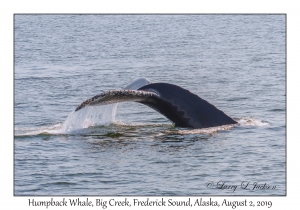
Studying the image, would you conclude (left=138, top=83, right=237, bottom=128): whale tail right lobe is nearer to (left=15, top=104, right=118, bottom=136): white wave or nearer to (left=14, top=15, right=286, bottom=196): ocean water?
(left=14, top=15, right=286, bottom=196): ocean water

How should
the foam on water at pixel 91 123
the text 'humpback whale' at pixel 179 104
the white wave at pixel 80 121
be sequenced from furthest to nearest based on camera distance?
the white wave at pixel 80 121 < the foam on water at pixel 91 123 < the text 'humpback whale' at pixel 179 104

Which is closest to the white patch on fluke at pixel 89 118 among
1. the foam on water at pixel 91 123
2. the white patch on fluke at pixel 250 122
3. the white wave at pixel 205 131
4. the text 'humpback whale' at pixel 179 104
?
the foam on water at pixel 91 123

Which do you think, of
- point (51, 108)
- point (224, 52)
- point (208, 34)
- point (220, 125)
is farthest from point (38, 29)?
point (220, 125)

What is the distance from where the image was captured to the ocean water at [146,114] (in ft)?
53.2

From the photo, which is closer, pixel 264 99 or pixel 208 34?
pixel 264 99

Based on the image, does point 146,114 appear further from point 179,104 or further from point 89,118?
point 179,104

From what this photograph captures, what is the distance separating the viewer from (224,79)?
29.1 metres

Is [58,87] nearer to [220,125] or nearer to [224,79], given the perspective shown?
[224,79]

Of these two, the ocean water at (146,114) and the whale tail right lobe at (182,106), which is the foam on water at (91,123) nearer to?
the ocean water at (146,114)

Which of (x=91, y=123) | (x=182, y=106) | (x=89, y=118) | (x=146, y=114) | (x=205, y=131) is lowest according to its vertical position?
(x=205, y=131)

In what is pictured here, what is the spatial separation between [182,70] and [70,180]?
1560cm

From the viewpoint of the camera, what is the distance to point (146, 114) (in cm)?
2308

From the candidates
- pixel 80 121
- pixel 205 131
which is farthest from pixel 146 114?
pixel 205 131

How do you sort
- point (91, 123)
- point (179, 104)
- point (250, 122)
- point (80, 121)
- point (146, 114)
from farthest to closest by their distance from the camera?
point (146, 114) < point (250, 122) < point (91, 123) < point (80, 121) < point (179, 104)
